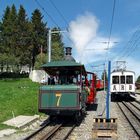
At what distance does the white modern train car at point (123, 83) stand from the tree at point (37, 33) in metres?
47.4

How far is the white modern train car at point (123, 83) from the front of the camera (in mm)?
39594

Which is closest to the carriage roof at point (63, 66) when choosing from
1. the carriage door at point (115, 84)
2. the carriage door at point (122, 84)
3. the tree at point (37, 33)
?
the carriage door at point (122, 84)

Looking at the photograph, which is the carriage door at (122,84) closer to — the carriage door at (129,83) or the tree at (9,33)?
the carriage door at (129,83)

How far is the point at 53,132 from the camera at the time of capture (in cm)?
1689

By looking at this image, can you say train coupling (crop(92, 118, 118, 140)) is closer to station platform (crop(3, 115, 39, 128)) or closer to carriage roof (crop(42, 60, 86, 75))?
station platform (crop(3, 115, 39, 128))

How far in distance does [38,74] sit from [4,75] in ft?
61.8

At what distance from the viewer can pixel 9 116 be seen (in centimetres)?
2106

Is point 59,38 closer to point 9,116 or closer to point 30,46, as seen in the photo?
point 30,46

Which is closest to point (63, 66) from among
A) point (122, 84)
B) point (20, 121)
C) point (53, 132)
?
point (20, 121)

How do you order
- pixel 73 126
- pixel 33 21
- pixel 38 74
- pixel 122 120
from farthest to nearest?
pixel 33 21, pixel 38 74, pixel 122 120, pixel 73 126

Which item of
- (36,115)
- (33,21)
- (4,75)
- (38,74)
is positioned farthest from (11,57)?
(36,115)

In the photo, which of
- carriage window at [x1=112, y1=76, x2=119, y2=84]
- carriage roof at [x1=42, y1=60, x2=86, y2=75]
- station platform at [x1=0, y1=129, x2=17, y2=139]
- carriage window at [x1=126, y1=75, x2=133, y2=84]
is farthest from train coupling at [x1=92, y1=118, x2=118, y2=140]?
carriage window at [x1=112, y1=76, x2=119, y2=84]

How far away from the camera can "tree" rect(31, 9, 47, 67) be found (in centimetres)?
8675

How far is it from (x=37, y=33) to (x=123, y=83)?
51.0 meters
